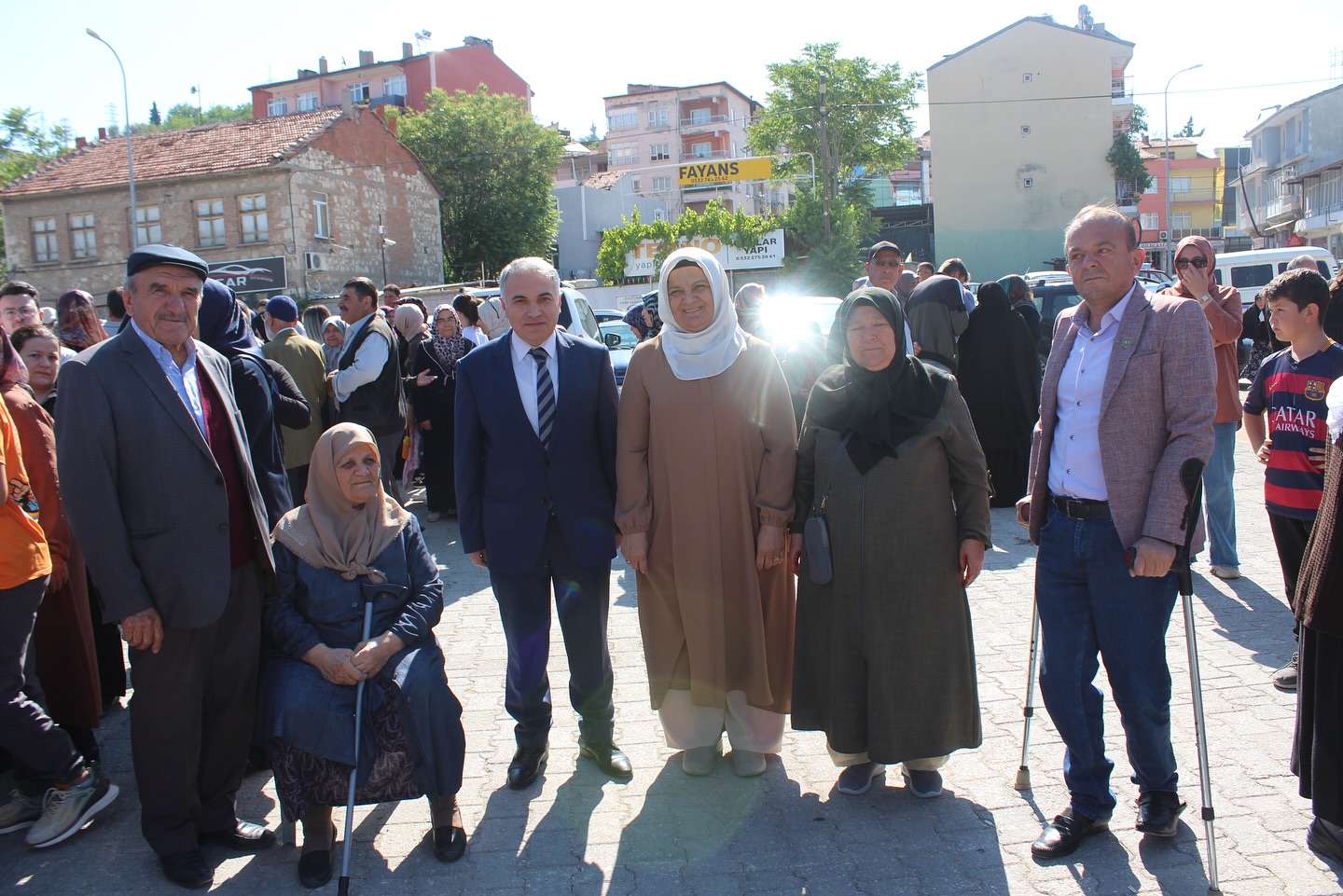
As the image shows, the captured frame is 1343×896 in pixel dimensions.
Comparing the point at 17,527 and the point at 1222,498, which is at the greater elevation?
the point at 17,527

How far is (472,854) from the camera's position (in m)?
3.38

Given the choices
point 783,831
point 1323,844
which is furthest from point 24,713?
point 1323,844

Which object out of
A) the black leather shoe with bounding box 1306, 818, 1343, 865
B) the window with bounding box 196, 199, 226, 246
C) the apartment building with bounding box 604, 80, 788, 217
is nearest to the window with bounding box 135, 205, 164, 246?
the window with bounding box 196, 199, 226, 246

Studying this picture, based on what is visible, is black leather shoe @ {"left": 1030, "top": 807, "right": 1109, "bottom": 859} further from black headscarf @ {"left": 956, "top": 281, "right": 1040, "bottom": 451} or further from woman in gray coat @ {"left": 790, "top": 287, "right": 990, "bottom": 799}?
black headscarf @ {"left": 956, "top": 281, "right": 1040, "bottom": 451}

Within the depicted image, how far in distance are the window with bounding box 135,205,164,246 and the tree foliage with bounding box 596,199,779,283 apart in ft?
52.9

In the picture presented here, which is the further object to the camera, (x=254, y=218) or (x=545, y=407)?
(x=254, y=218)

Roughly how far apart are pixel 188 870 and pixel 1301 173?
203 ft

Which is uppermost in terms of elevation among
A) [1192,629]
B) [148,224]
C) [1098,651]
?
[148,224]

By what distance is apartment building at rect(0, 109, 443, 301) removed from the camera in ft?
99.9

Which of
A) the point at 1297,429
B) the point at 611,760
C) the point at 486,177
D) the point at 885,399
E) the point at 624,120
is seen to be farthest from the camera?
the point at 624,120

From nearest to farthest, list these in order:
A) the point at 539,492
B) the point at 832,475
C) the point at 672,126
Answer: the point at 832,475 < the point at 539,492 < the point at 672,126

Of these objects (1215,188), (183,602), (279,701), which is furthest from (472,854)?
(1215,188)

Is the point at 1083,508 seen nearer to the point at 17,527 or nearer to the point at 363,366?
the point at 17,527

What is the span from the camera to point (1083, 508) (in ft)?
10.5
